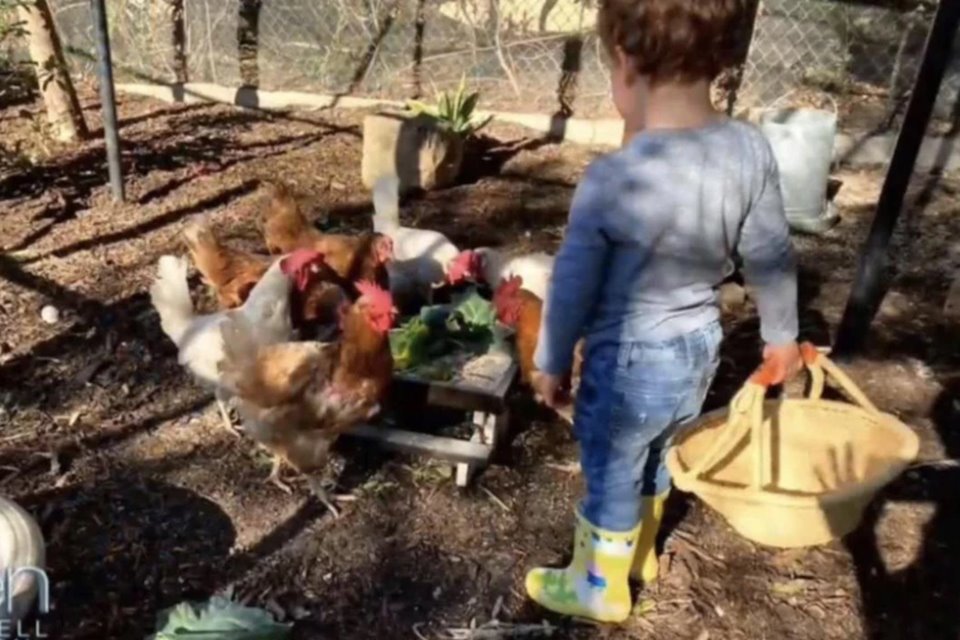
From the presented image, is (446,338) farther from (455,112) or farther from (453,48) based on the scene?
(453,48)

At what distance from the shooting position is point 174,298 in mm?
3072

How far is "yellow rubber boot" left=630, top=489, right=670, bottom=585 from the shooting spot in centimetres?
246

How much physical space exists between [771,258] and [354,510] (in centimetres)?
141

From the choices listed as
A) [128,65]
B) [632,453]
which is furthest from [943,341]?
[128,65]

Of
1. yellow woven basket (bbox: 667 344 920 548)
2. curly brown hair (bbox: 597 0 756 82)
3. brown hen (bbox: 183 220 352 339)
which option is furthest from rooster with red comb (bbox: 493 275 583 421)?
curly brown hair (bbox: 597 0 756 82)

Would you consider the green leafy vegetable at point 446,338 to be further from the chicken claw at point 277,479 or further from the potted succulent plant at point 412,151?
the potted succulent plant at point 412,151

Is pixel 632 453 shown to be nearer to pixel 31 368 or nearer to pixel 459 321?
pixel 459 321

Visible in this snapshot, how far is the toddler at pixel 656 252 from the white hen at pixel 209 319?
115 cm

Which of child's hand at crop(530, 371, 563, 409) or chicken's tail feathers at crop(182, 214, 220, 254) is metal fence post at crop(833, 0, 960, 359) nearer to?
child's hand at crop(530, 371, 563, 409)

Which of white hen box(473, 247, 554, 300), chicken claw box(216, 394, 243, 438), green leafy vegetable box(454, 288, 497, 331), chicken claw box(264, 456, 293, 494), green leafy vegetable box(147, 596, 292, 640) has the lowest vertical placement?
chicken claw box(264, 456, 293, 494)

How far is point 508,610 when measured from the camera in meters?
2.55

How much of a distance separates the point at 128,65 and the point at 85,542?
472cm

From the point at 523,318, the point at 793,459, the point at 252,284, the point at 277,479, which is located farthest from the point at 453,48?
the point at 793,459

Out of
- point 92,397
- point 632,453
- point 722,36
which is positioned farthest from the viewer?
point 92,397
